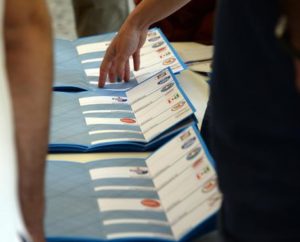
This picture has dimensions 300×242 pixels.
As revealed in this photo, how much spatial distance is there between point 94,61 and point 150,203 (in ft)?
2.05

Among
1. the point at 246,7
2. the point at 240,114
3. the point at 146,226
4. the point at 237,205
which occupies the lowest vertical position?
the point at 146,226

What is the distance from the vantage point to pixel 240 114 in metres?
0.63

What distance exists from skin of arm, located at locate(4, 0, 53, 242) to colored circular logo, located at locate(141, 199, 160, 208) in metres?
0.21

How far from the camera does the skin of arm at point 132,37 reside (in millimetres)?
1244

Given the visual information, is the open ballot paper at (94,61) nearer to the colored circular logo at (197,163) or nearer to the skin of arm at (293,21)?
the colored circular logo at (197,163)

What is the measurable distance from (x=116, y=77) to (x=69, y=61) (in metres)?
0.17

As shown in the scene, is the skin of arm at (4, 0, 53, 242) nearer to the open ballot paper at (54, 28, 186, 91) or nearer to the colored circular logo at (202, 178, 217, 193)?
the colored circular logo at (202, 178, 217, 193)

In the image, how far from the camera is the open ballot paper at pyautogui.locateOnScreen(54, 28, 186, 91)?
4.43ft

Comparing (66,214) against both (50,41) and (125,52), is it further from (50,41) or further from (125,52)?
(125,52)

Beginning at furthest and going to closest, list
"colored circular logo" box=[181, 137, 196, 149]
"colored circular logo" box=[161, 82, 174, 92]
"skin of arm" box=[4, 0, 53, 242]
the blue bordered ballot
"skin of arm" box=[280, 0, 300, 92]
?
"colored circular logo" box=[161, 82, 174, 92] → "colored circular logo" box=[181, 137, 196, 149] → the blue bordered ballot → "skin of arm" box=[4, 0, 53, 242] → "skin of arm" box=[280, 0, 300, 92]

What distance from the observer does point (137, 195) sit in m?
0.94

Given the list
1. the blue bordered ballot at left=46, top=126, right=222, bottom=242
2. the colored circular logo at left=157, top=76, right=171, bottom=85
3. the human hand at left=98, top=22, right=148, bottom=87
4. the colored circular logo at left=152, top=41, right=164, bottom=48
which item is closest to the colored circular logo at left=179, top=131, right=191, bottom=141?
the blue bordered ballot at left=46, top=126, right=222, bottom=242

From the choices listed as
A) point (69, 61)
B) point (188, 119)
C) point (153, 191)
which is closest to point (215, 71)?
point (153, 191)

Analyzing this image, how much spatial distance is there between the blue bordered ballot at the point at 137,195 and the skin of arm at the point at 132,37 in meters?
0.33
